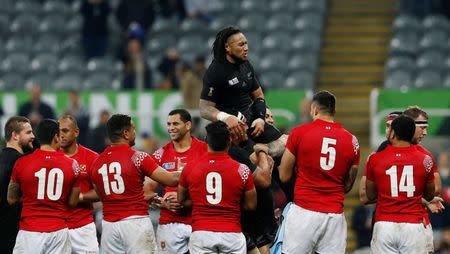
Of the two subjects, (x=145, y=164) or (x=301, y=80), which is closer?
(x=145, y=164)

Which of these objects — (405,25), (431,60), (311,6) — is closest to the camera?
(431,60)

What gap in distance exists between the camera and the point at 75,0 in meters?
22.2

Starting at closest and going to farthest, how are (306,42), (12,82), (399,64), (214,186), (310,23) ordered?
(214,186)
(399,64)
(12,82)
(306,42)
(310,23)

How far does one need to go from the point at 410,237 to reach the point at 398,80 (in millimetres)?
9680

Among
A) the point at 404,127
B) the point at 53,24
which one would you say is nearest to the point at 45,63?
the point at 53,24

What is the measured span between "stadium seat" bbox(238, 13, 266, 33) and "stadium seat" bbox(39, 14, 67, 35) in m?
3.19

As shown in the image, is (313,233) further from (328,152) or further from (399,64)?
(399,64)

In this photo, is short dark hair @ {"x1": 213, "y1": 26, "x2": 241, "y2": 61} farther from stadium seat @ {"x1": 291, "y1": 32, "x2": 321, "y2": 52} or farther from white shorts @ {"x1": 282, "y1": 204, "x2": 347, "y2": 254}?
stadium seat @ {"x1": 291, "y1": 32, "x2": 321, "y2": 52}

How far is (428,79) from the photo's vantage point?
2025 centimetres

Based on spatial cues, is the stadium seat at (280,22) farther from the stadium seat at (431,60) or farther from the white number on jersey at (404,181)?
the white number on jersey at (404,181)

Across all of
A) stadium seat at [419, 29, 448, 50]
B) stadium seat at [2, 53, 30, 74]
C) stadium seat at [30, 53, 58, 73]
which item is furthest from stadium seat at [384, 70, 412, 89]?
stadium seat at [2, 53, 30, 74]

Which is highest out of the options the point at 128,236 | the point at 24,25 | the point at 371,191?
the point at 24,25

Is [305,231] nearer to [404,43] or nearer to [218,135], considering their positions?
[218,135]

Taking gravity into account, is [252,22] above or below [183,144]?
above
